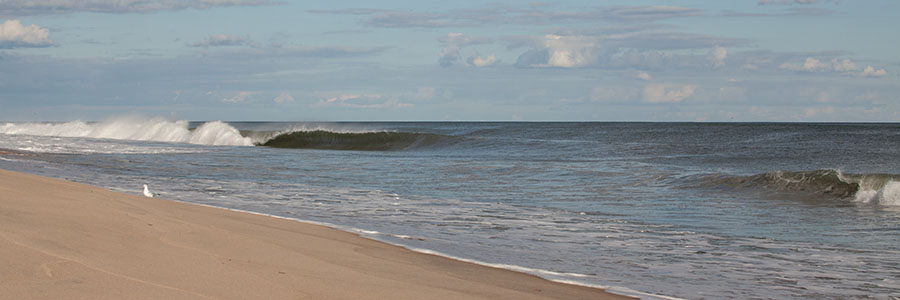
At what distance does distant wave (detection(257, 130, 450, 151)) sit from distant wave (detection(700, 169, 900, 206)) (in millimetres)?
21392

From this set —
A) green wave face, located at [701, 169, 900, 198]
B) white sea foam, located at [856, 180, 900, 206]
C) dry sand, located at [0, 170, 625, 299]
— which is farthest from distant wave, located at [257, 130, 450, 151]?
dry sand, located at [0, 170, 625, 299]

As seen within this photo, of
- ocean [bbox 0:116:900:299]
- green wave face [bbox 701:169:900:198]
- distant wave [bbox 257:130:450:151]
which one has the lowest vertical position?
ocean [bbox 0:116:900:299]

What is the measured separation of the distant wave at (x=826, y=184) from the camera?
10.6 metres

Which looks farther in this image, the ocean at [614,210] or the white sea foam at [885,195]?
the white sea foam at [885,195]

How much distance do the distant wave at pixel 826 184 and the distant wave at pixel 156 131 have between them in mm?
27677

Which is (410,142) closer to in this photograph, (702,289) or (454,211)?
(454,211)

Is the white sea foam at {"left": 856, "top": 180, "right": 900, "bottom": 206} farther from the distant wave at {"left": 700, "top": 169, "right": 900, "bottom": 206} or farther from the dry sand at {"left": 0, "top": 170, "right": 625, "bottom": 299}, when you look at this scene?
the dry sand at {"left": 0, "top": 170, "right": 625, "bottom": 299}

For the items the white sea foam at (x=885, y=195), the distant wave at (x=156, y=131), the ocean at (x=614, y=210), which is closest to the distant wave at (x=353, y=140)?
the distant wave at (x=156, y=131)

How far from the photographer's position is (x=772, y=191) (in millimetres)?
12195

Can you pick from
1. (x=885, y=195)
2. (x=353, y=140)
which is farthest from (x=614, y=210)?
(x=353, y=140)

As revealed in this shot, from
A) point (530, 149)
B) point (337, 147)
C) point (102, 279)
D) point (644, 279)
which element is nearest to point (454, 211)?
point (644, 279)

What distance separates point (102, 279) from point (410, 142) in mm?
32159

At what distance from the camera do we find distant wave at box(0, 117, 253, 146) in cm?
3625

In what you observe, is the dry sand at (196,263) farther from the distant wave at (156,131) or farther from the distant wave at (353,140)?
the distant wave at (156,131)
